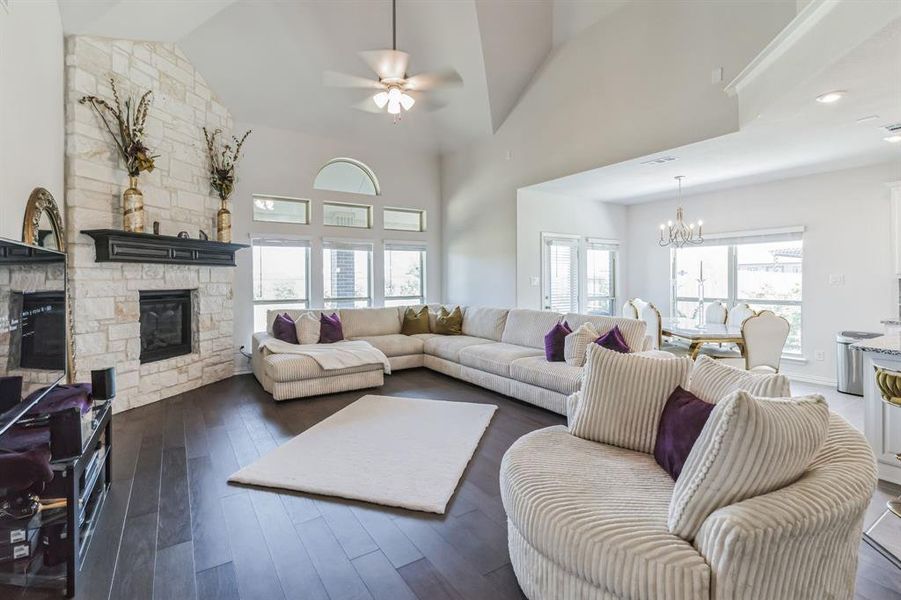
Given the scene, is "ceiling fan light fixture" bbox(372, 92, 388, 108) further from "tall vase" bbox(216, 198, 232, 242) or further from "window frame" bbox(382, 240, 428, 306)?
"window frame" bbox(382, 240, 428, 306)

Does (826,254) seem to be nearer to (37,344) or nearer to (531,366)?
(531,366)

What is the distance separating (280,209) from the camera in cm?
618

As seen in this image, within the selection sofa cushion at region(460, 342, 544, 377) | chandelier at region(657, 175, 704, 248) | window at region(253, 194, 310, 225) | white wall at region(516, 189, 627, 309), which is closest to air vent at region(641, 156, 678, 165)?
chandelier at region(657, 175, 704, 248)

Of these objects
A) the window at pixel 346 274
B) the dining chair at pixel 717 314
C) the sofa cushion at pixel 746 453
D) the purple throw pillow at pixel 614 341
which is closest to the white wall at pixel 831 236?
the dining chair at pixel 717 314

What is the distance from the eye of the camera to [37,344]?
2061 mm

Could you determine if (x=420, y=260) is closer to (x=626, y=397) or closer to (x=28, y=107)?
(x=28, y=107)

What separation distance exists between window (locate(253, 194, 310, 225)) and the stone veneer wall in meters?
0.73

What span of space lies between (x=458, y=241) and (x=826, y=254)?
5005mm

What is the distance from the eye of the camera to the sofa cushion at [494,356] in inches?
183

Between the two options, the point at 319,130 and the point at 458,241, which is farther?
the point at 458,241

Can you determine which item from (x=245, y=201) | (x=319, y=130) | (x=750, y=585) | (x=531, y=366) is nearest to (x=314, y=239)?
(x=245, y=201)

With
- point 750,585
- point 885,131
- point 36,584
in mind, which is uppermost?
point 885,131

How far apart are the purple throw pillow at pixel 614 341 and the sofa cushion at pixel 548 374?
34 cm

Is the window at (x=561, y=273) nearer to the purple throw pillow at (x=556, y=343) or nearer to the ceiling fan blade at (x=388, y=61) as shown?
the purple throw pillow at (x=556, y=343)
